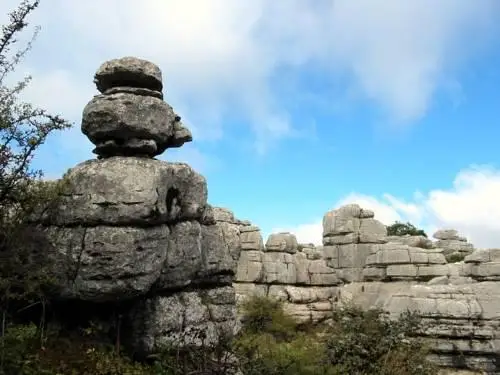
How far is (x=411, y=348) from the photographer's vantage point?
15.0 meters

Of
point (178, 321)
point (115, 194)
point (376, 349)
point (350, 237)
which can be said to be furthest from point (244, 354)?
point (350, 237)

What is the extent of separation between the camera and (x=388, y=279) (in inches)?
1010

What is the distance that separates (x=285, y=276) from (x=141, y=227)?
61.9 ft

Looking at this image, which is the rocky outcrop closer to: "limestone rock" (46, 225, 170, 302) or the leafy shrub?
the leafy shrub

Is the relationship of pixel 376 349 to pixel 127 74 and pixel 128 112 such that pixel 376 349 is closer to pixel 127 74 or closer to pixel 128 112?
pixel 128 112

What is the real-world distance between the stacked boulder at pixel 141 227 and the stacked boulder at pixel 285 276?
15531 millimetres

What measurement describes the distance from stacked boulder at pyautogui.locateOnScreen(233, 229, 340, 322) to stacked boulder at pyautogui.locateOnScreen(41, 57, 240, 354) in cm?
1553

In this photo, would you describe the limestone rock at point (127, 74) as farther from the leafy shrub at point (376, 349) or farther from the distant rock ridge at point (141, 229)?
the leafy shrub at point (376, 349)

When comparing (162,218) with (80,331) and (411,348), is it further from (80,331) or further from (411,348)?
(411,348)

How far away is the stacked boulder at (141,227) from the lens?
934 centimetres

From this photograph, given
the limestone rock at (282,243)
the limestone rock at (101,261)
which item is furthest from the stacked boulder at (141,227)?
the limestone rock at (282,243)

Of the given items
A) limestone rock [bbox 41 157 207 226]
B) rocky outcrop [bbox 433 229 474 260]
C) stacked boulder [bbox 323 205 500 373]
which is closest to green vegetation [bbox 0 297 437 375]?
stacked boulder [bbox 323 205 500 373]

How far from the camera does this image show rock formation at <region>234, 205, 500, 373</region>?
1744 centimetres

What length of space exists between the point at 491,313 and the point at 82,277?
13024mm
